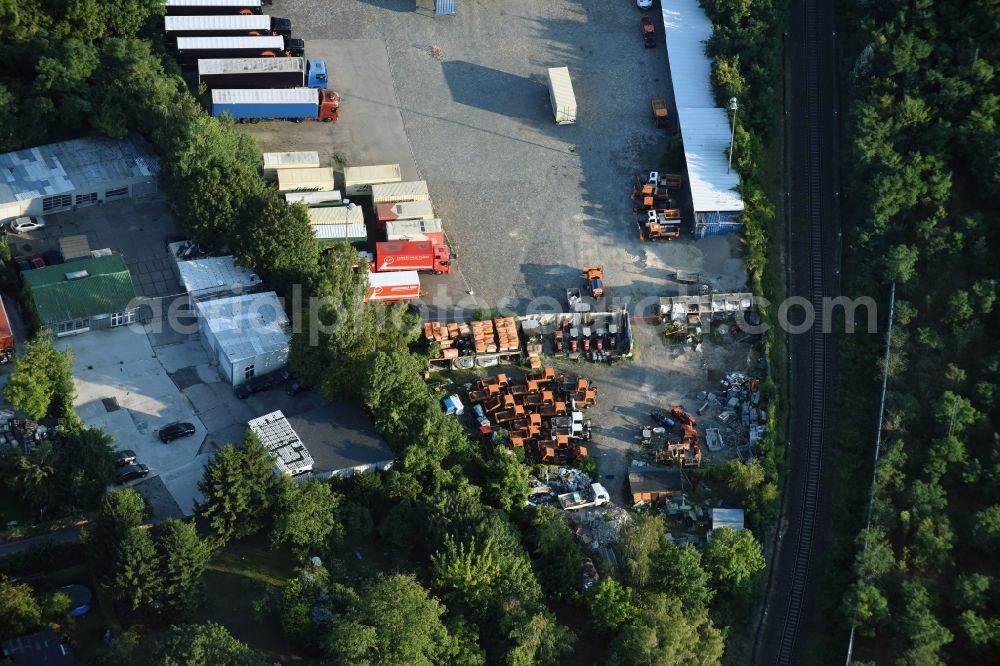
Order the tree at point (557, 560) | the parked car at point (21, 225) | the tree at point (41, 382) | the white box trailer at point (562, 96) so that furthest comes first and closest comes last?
1. the white box trailer at point (562, 96)
2. the parked car at point (21, 225)
3. the tree at point (41, 382)
4. the tree at point (557, 560)

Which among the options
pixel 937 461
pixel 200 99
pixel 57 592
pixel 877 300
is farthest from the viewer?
pixel 200 99

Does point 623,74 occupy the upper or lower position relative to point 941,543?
upper

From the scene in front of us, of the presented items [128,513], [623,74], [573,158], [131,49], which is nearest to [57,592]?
[128,513]

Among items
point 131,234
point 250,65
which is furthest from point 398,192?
point 131,234

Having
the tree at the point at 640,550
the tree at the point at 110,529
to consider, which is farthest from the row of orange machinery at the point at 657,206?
the tree at the point at 110,529

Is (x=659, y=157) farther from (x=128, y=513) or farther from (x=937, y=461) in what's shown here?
(x=128, y=513)

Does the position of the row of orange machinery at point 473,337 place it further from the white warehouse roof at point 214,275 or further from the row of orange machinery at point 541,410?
the white warehouse roof at point 214,275

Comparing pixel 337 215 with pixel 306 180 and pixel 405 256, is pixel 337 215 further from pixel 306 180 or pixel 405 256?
pixel 405 256
